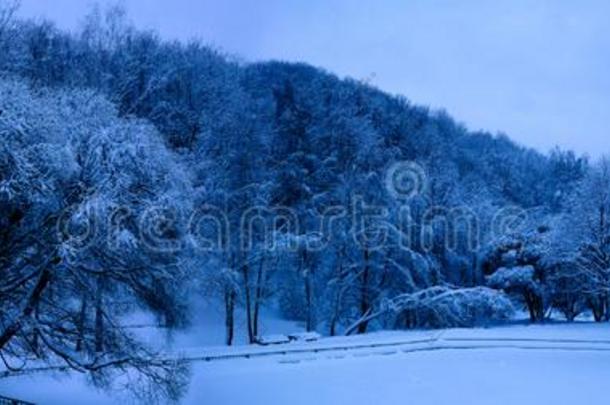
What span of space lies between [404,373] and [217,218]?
11.0 metres

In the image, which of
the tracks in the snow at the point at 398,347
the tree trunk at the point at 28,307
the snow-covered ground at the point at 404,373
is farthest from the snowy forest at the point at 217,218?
the tracks in the snow at the point at 398,347

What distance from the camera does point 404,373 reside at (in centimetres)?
2403

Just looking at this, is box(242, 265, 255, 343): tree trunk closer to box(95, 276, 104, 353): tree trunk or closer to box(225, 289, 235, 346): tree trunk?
box(225, 289, 235, 346): tree trunk

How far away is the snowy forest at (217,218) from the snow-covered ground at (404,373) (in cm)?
252

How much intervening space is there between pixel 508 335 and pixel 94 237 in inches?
1001

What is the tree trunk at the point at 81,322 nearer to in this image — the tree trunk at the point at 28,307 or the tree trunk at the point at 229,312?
the tree trunk at the point at 28,307

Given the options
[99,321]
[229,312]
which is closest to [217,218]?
[229,312]

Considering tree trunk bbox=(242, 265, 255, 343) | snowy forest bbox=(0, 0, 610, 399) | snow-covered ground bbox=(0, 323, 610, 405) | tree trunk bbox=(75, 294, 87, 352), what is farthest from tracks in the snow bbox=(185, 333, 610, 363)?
tree trunk bbox=(75, 294, 87, 352)

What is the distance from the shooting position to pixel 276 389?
816 inches

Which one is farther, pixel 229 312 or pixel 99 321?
pixel 229 312

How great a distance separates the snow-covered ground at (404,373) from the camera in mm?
19453

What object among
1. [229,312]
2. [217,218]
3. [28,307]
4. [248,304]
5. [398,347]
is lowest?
[398,347]

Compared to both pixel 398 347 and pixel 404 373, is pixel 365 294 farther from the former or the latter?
pixel 404 373

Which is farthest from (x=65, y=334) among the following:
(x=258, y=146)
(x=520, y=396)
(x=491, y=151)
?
(x=491, y=151)
